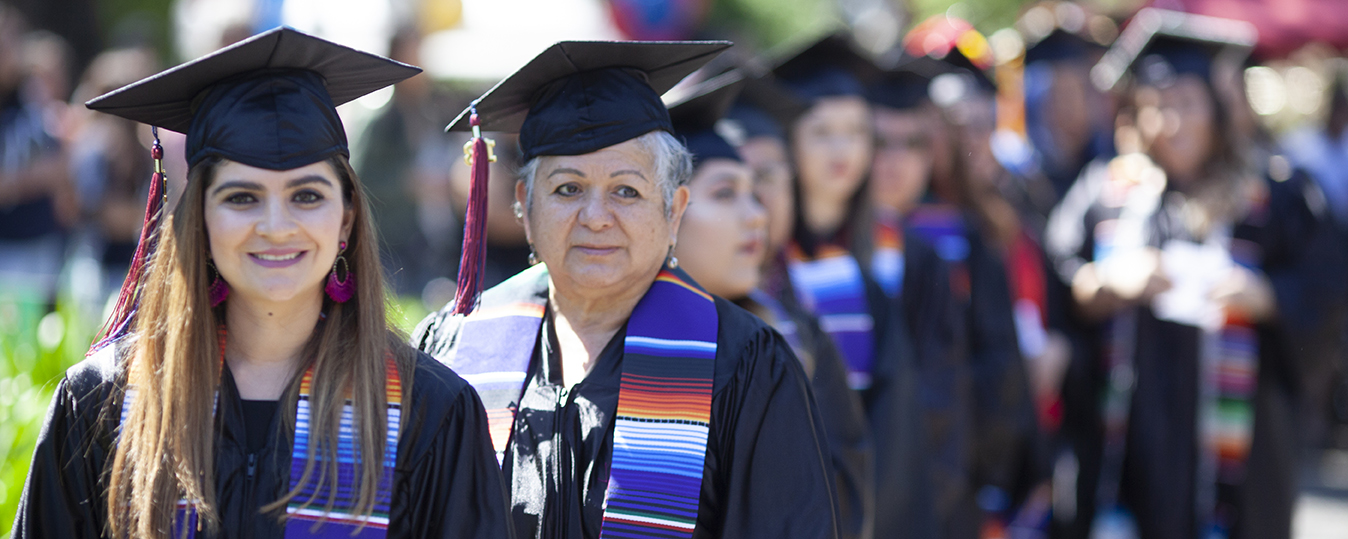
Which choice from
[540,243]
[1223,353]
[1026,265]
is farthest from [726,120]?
[1223,353]

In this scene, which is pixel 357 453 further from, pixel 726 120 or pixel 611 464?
pixel 726 120

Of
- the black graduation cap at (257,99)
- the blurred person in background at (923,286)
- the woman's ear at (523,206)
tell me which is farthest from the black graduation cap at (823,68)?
the black graduation cap at (257,99)

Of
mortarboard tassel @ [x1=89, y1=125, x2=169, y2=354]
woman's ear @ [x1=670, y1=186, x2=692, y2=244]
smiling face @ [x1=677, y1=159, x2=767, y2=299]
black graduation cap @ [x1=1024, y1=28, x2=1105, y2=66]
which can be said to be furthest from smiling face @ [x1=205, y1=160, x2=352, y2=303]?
black graduation cap @ [x1=1024, y1=28, x2=1105, y2=66]

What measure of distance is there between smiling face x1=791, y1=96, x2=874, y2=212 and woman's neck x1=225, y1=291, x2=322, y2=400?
2.42 m

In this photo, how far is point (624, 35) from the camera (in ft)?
41.7

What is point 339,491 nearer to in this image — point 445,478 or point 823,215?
point 445,478

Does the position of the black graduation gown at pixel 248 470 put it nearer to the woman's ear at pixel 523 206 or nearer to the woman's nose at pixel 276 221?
the woman's nose at pixel 276 221

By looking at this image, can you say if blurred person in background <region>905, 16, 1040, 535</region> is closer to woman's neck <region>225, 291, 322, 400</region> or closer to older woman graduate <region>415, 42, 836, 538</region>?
older woman graduate <region>415, 42, 836, 538</region>

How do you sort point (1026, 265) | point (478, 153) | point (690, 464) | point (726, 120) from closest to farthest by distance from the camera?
point (690, 464) → point (478, 153) → point (726, 120) → point (1026, 265)

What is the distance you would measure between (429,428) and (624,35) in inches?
426

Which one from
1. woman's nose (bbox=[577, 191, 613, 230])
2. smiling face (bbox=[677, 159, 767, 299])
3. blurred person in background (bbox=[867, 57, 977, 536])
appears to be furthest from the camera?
blurred person in background (bbox=[867, 57, 977, 536])

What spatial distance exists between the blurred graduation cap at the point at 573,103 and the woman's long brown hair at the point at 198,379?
16.0 inches

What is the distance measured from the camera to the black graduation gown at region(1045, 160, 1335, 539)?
521 cm

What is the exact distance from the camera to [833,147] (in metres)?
4.37
